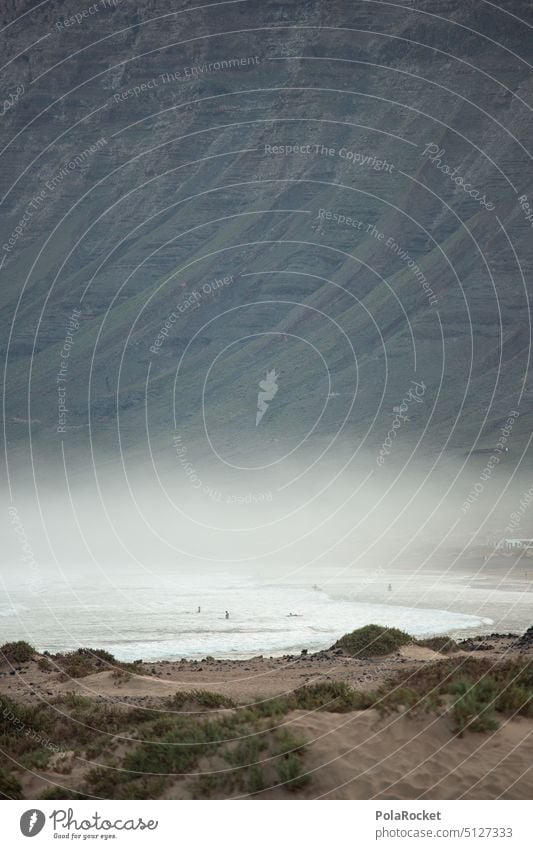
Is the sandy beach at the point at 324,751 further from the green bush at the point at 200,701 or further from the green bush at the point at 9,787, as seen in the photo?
the green bush at the point at 9,787

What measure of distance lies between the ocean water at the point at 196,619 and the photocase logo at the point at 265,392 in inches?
3365

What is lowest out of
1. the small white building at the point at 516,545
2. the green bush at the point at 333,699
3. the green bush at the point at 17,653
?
the green bush at the point at 333,699

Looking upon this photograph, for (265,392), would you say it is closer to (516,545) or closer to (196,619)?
(516,545)

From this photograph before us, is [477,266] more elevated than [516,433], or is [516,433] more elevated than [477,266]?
[477,266]

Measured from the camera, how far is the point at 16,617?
64188mm

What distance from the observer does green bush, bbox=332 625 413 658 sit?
32.9m

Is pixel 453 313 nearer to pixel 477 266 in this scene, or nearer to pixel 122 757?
pixel 477 266

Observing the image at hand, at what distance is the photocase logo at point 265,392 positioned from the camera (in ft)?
585

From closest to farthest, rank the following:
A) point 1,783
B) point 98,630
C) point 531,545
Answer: point 1,783 → point 98,630 → point 531,545

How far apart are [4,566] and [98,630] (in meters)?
77.7

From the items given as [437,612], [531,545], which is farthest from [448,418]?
[437,612]

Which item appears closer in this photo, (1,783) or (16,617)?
(1,783)
